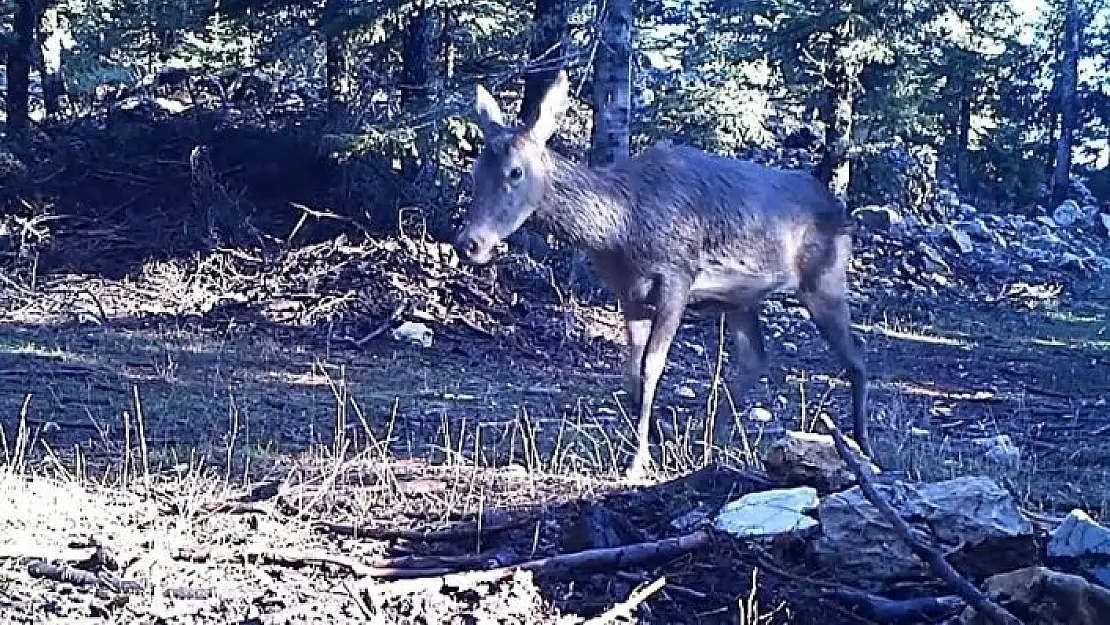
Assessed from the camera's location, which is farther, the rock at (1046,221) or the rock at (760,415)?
the rock at (1046,221)

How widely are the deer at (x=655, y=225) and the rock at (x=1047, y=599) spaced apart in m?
2.64

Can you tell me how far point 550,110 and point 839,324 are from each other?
2.26m

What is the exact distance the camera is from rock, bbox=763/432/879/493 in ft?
18.4

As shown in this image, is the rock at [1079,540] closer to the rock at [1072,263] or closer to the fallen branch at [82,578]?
the fallen branch at [82,578]

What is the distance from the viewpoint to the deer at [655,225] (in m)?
7.01

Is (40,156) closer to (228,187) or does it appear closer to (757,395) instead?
(228,187)

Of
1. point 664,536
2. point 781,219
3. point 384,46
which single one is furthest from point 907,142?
point 664,536

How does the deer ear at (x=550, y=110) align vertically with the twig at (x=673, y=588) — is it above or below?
above

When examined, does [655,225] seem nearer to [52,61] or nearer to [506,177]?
[506,177]

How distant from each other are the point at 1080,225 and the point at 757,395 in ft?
96.5

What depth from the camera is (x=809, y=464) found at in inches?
222

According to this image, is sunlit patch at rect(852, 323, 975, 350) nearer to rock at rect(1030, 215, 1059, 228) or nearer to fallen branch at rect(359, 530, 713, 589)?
fallen branch at rect(359, 530, 713, 589)

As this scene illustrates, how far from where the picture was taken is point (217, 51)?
18.2 meters

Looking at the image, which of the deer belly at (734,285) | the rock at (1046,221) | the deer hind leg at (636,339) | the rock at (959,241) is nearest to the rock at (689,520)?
the deer hind leg at (636,339)
